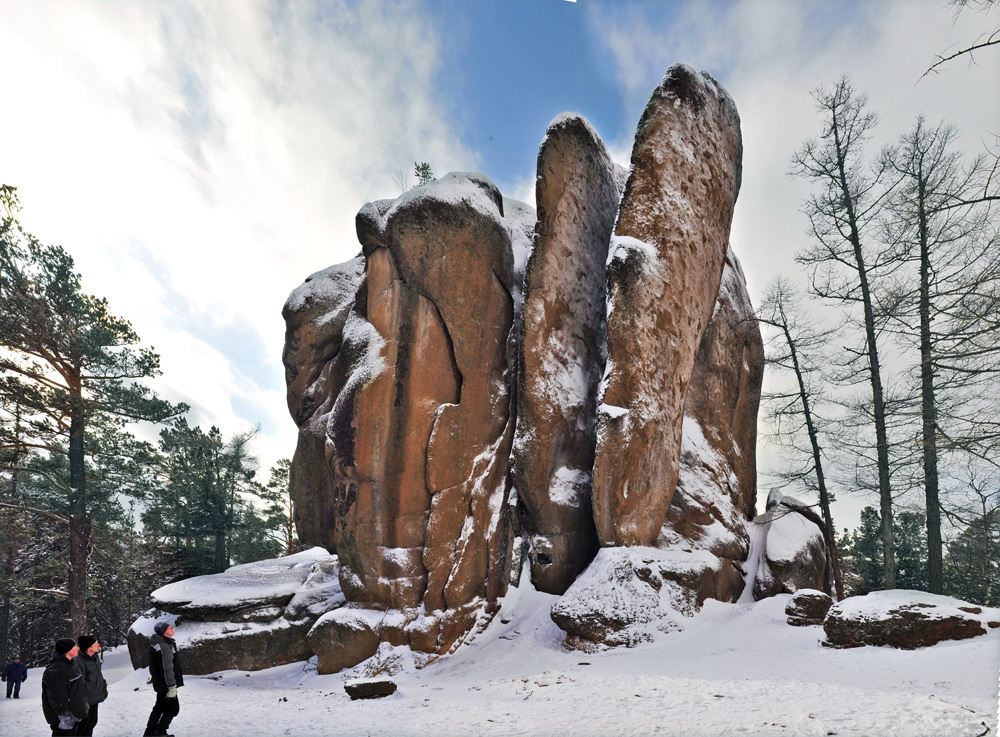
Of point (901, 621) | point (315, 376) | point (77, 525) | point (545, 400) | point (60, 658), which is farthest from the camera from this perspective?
point (77, 525)

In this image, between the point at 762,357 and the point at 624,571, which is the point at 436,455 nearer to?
the point at 624,571

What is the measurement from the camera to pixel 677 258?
1248cm

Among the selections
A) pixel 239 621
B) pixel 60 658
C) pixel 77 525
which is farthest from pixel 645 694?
pixel 77 525

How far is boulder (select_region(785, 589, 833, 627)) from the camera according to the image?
31.6 feet

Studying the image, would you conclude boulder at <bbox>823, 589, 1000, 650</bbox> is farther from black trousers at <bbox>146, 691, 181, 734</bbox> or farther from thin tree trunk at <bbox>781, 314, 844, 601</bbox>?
black trousers at <bbox>146, 691, 181, 734</bbox>

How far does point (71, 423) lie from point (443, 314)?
1410cm

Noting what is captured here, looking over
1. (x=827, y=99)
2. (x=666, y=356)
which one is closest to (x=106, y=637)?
(x=666, y=356)

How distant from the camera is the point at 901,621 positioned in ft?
24.5

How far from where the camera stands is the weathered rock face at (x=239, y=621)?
12.2 metres

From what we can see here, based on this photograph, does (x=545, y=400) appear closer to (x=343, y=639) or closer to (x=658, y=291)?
(x=658, y=291)

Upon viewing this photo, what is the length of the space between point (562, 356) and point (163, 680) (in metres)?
9.79

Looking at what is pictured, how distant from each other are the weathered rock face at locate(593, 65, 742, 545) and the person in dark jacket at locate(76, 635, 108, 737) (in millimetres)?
8660

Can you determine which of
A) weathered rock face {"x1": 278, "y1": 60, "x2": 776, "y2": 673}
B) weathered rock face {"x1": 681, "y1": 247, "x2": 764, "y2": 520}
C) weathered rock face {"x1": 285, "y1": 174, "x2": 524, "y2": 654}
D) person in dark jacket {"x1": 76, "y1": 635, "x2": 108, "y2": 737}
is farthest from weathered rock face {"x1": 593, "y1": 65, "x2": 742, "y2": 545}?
person in dark jacket {"x1": 76, "y1": 635, "x2": 108, "y2": 737}

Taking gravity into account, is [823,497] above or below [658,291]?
below
